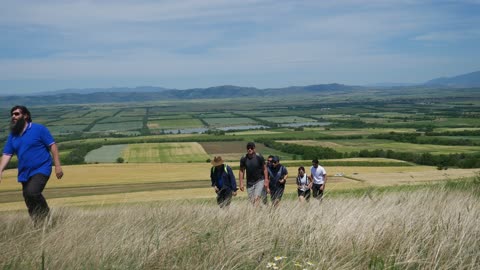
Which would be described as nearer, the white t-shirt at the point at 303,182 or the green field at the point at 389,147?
the white t-shirt at the point at 303,182

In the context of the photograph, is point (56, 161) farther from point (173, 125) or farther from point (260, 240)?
point (173, 125)

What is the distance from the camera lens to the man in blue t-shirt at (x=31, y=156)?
6.09 m

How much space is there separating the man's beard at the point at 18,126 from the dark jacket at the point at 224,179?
4012 millimetres

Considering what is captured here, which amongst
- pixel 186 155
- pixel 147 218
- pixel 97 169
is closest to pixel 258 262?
pixel 147 218

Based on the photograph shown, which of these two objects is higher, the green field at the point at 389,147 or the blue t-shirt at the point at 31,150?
the blue t-shirt at the point at 31,150

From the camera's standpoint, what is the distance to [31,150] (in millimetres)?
6332

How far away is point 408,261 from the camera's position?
11.7 ft

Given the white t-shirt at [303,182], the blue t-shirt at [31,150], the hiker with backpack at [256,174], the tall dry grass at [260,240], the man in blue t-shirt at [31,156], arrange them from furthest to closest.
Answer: the white t-shirt at [303,182]
the hiker with backpack at [256,174]
the blue t-shirt at [31,150]
the man in blue t-shirt at [31,156]
the tall dry grass at [260,240]

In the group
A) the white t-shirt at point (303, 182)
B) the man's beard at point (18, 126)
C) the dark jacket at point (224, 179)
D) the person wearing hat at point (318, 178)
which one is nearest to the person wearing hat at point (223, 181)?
the dark jacket at point (224, 179)

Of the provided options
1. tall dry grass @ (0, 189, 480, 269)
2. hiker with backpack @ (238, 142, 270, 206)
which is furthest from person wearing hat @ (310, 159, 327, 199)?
tall dry grass @ (0, 189, 480, 269)

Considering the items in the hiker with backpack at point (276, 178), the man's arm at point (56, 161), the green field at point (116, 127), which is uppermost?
the man's arm at point (56, 161)

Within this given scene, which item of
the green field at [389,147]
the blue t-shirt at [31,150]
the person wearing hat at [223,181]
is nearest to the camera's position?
the blue t-shirt at [31,150]

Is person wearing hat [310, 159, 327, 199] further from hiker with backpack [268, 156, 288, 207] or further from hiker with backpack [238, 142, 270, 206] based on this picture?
hiker with backpack [238, 142, 270, 206]

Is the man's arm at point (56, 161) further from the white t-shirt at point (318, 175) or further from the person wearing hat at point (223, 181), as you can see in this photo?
the white t-shirt at point (318, 175)
